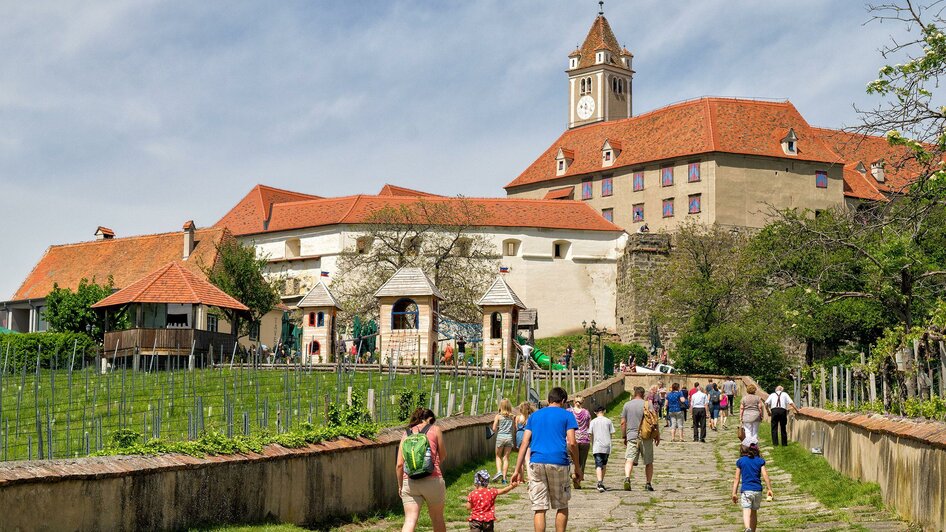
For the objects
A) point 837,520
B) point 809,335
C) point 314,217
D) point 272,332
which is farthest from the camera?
point 314,217

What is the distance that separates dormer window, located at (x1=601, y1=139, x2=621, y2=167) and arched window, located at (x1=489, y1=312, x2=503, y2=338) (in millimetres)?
36528

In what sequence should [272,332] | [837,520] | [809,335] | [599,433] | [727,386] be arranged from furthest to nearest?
[272,332] < [809,335] < [727,386] < [599,433] < [837,520]

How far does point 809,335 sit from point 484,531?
5199 cm

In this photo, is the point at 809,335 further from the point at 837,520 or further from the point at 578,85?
the point at 578,85

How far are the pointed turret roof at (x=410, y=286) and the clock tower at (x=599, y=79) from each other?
6777cm

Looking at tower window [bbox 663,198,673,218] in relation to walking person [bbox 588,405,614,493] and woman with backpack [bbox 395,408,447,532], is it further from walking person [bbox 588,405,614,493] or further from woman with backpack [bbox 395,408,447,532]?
woman with backpack [bbox 395,408,447,532]

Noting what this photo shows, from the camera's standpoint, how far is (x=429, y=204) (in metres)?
80.4

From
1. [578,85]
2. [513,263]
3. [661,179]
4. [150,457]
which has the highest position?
[578,85]

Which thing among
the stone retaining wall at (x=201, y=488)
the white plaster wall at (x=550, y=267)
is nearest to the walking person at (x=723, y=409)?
the stone retaining wall at (x=201, y=488)

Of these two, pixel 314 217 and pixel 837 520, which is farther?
pixel 314 217

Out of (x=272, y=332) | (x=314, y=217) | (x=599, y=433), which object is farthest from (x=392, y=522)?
(x=314, y=217)

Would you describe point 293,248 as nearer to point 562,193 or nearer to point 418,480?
point 562,193

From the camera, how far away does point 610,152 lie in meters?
88.9

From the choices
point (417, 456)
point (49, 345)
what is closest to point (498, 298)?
point (49, 345)
